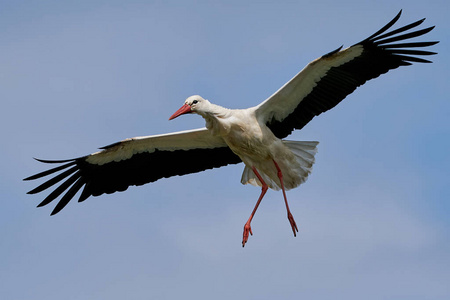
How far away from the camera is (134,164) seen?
1388 centimetres

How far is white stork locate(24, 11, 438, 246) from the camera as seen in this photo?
12.7 m

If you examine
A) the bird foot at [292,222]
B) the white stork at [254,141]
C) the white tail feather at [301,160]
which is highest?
the white stork at [254,141]

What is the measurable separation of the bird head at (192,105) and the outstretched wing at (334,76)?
2.37 feet

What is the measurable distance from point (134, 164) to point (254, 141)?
6.39 feet

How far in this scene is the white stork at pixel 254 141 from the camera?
12.7 meters

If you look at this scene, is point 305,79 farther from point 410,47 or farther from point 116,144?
point 116,144

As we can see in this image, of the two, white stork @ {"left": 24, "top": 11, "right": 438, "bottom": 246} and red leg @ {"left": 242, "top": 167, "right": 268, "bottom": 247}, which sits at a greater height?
white stork @ {"left": 24, "top": 11, "right": 438, "bottom": 246}

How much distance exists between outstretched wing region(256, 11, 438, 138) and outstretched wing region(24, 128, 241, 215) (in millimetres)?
1028

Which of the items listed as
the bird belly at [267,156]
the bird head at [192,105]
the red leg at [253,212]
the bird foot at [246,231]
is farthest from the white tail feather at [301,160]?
the bird head at [192,105]

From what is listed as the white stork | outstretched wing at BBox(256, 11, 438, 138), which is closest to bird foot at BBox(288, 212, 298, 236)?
the white stork

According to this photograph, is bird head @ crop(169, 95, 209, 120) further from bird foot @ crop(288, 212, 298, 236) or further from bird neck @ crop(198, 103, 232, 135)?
bird foot @ crop(288, 212, 298, 236)

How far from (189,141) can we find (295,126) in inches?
56.2

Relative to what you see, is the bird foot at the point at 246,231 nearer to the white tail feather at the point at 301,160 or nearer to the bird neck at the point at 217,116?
the white tail feather at the point at 301,160

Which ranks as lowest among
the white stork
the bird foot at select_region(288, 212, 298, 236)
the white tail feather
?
the bird foot at select_region(288, 212, 298, 236)
